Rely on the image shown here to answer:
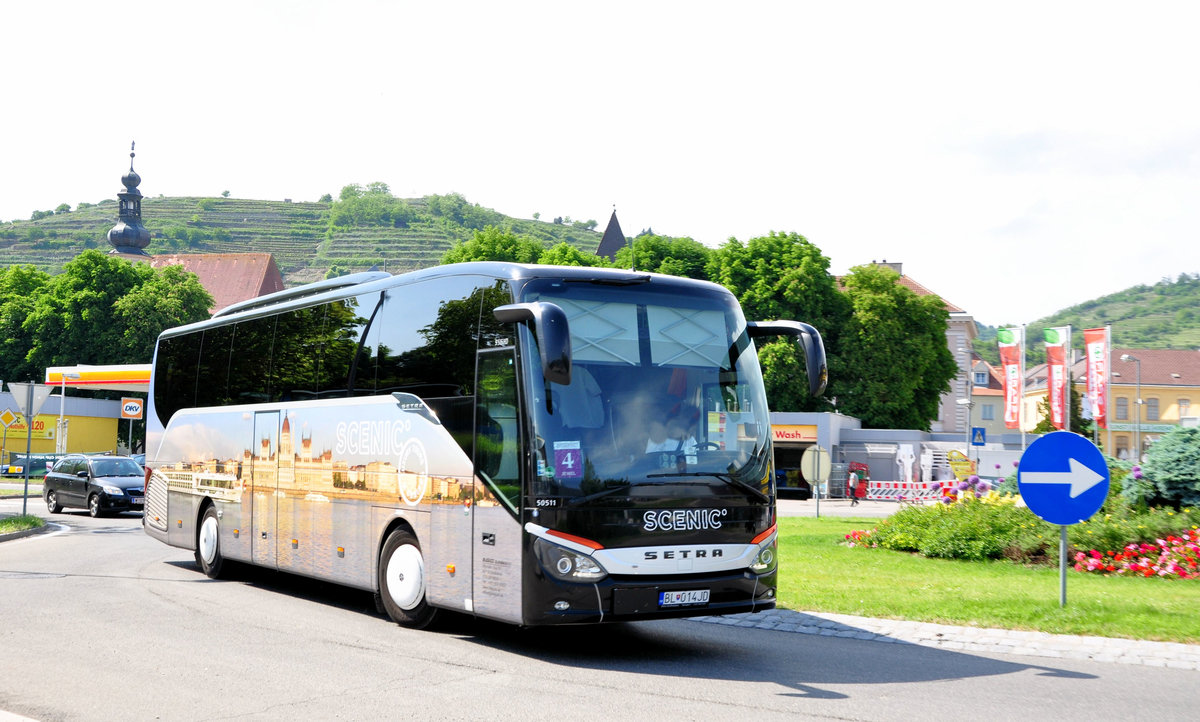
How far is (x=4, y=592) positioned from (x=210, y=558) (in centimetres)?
311

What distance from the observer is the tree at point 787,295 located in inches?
2181

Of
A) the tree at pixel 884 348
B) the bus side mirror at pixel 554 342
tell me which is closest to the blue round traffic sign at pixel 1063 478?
the bus side mirror at pixel 554 342

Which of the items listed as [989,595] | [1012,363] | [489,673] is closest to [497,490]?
[489,673]

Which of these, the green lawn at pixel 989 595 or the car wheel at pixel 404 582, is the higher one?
the car wheel at pixel 404 582

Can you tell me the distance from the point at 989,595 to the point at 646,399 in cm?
571

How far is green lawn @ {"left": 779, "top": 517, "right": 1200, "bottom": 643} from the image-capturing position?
34.9 ft

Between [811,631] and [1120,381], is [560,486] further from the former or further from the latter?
[1120,381]

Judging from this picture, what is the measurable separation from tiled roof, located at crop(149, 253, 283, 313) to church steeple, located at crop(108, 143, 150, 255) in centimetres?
418

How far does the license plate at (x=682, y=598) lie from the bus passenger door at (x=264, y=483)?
6612 millimetres

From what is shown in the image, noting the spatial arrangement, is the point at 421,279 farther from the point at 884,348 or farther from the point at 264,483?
the point at 884,348

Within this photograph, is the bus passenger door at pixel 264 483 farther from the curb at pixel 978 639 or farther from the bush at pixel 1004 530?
the bush at pixel 1004 530

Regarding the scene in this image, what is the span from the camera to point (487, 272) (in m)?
10.2

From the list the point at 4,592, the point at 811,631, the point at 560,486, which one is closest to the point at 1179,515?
the point at 811,631

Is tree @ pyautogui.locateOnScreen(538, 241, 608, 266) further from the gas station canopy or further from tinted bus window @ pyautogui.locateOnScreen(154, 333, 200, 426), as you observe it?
tinted bus window @ pyautogui.locateOnScreen(154, 333, 200, 426)
